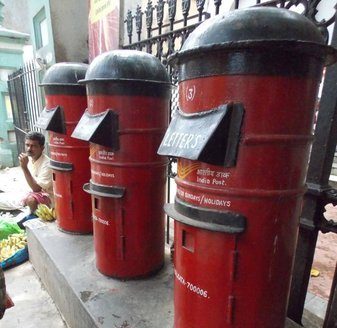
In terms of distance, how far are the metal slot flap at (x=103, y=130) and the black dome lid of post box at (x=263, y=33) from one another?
38.6 inches

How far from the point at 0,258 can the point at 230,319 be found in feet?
10.4

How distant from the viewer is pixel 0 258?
347 centimetres

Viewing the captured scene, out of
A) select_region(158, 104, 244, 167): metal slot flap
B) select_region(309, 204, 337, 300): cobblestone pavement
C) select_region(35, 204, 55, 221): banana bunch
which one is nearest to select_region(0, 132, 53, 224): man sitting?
select_region(35, 204, 55, 221): banana bunch

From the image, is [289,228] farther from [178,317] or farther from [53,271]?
[53,271]

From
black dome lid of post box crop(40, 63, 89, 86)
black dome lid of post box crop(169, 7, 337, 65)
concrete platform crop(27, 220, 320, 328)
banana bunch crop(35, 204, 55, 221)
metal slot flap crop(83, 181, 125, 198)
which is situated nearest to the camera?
black dome lid of post box crop(169, 7, 337, 65)

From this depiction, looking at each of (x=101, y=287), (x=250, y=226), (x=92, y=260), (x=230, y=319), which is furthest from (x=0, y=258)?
(x=250, y=226)

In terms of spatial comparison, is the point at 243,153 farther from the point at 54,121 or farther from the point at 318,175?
the point at 54,121

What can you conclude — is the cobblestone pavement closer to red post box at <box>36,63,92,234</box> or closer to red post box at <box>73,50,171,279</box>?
red post box at <box>73,50,171,279</box>

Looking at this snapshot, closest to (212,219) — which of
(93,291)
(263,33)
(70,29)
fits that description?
(263,33)

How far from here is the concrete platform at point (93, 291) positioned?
1983 mm

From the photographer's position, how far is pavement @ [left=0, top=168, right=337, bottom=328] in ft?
8.50

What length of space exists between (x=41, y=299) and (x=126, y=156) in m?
1.97

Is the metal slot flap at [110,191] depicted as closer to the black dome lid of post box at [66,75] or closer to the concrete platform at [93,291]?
the concrete platform at [93,291]

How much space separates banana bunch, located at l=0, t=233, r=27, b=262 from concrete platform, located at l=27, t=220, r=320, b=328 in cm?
74
